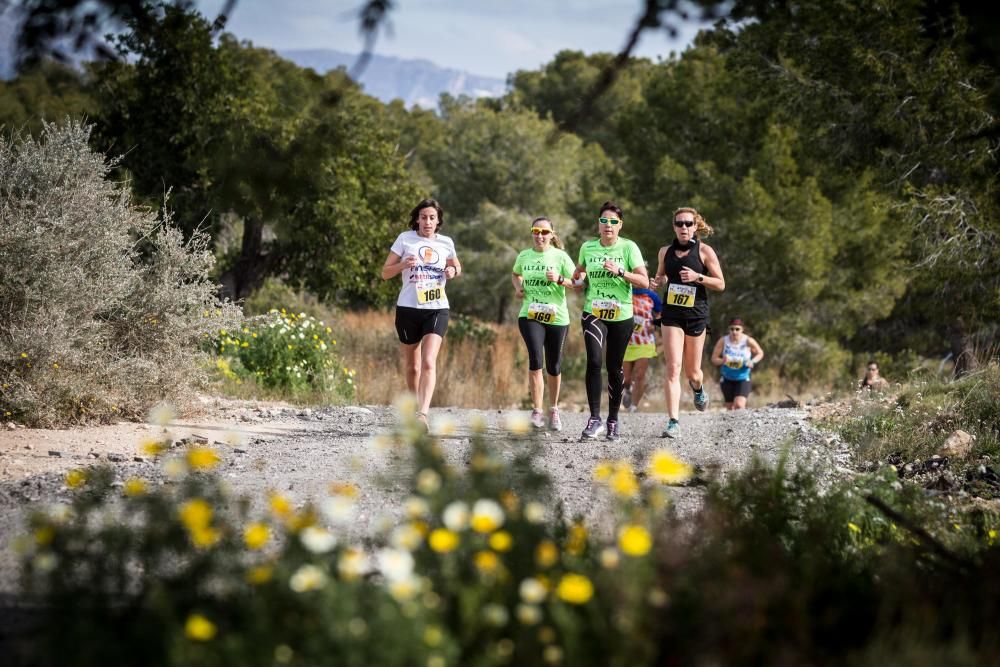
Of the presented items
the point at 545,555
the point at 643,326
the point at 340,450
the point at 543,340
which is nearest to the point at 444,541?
the point at 545,555

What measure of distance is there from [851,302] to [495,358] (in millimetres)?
8543

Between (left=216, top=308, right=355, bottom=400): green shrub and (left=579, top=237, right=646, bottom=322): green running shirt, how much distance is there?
4682 mm

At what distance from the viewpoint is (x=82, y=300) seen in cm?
817

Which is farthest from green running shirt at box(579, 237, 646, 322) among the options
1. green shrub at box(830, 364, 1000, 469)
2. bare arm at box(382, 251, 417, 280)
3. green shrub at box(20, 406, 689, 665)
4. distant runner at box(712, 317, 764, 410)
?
green shrub at box(20, 406, 689, 665)

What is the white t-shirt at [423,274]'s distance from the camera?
8336mm

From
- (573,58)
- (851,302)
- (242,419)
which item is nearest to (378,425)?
(242,419)

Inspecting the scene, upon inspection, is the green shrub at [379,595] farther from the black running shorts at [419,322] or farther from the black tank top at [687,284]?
the black tank top at [687,284]

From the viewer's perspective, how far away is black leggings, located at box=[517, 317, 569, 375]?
867 centimetres

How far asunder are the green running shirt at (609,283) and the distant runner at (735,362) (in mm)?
4455

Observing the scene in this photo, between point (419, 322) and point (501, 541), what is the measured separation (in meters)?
5.79

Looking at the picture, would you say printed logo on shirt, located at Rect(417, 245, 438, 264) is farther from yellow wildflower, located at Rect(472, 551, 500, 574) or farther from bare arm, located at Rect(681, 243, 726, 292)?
yellow wildflower, located at Rect(472, 551, 500, 574)

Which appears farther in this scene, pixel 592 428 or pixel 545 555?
pixel 592 428

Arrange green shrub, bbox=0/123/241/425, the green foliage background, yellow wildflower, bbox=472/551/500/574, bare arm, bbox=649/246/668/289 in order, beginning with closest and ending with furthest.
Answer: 1. yellow wildflower, bbox=472/551/500/574
2. green shrub, bbox=0/123/241/425
3. bare arm, bbox=649/246/668/289
4. the green foliage background

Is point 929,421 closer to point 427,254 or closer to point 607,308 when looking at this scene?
point 607,308
